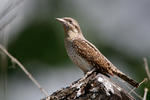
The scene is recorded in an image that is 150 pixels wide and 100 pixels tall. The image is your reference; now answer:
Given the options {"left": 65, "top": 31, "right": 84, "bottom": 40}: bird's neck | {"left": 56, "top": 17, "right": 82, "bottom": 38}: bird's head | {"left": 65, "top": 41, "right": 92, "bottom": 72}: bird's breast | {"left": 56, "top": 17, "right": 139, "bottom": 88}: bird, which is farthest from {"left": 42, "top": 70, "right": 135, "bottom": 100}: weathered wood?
{"left": 56, "top": 17, "right": 82, "bottom": 38}: bird's head

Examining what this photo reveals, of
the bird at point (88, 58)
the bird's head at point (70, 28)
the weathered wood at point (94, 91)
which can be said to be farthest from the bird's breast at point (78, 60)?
the weathered wood at point (94, 91)

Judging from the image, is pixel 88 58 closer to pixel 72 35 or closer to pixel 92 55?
pixel 92 55

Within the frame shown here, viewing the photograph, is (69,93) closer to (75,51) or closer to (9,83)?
(75,51)

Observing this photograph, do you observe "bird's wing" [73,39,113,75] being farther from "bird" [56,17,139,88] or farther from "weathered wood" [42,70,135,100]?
"weathered wood" [42,70,135,100]

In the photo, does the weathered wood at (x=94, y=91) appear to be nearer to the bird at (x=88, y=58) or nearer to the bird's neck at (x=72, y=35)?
the bird at (x=88, y=58)

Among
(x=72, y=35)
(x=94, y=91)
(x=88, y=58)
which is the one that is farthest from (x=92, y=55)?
(x=94, y=91)

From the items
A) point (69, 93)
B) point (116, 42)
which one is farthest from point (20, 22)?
point (69, 93)
